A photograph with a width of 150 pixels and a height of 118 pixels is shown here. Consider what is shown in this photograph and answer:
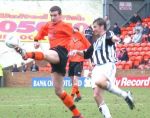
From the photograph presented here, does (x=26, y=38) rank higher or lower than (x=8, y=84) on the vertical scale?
higher

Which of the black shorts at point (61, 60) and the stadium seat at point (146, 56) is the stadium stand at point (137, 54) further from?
the black shorts at point (61, 60)

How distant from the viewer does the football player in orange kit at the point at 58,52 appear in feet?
41.4

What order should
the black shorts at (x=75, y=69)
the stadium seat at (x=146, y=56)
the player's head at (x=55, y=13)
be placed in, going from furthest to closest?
the stadium seat at (x=146, y=56), the black shorts at (x=75, y=69), the player's head at (x=55, y=13)

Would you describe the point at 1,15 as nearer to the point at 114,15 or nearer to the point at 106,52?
the point at 114,15

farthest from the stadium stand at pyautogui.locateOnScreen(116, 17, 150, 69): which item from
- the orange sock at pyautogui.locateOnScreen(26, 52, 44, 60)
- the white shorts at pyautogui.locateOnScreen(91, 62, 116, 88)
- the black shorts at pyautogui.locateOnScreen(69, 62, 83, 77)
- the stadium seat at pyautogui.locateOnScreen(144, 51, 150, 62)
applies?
the orange sock at pyautogui.locateOnScreen(26, 52, 44, 60)

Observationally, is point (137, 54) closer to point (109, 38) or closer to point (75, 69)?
point (75, 69)

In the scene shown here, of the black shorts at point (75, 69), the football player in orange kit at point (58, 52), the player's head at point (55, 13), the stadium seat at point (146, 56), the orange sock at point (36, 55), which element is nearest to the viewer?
the orange sock at point (36, 55)

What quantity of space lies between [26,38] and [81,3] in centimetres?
452

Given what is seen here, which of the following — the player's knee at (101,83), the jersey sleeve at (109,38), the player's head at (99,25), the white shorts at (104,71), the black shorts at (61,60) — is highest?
the player's head at (99,25)

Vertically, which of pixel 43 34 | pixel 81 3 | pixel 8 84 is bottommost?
pixel 8 84

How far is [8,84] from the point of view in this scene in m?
33.8

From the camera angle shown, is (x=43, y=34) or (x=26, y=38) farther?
(x=26, y=38)

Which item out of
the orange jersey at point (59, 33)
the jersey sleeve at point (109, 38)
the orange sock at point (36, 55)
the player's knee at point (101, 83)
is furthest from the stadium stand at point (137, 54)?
the orange sock at point (36, 55)

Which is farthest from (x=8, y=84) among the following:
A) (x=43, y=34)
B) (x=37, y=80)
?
(x=43, y=34)
